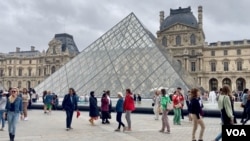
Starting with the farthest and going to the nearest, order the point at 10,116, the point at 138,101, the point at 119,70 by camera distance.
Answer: the point at 119,70 < the point at 138,101 < the point at 10,116

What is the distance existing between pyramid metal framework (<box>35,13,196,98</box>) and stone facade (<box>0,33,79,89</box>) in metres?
42.0

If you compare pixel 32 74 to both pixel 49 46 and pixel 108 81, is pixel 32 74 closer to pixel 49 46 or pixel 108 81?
pixel 49 46

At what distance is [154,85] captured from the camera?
64.1 ft

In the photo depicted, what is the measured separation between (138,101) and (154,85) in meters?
1.53

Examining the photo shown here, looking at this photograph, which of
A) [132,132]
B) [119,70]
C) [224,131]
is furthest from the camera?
[119,70]

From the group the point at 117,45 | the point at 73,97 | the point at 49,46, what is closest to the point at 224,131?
the point at 73,97

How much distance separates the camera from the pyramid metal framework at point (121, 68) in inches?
782

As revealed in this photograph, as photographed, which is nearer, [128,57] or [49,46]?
[128,57]

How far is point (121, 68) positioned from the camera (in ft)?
68.4

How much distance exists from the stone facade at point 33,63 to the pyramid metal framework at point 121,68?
138 ft

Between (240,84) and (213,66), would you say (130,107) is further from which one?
(240,84)

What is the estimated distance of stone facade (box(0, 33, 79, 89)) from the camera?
65.6 meters

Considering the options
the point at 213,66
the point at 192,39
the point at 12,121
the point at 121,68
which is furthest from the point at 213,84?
the point at 12,121

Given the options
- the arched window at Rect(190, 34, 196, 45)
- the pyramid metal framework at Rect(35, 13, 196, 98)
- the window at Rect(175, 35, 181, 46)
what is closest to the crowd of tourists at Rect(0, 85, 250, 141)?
the pyramid metal framework at Rect(35, 13, 196, 98)
